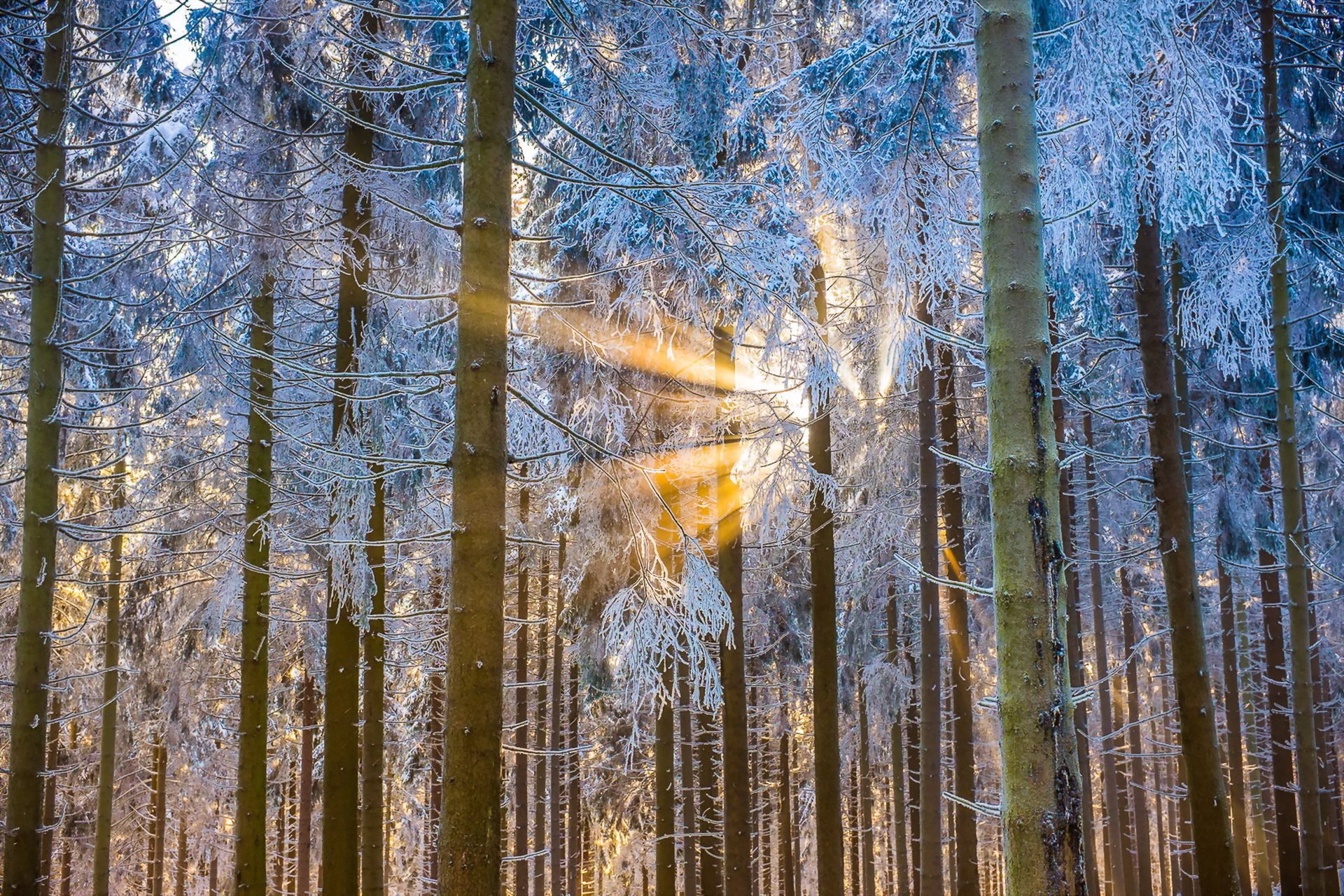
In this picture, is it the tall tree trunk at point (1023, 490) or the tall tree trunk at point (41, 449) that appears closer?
the tall tree trunk at point (1023, 490)

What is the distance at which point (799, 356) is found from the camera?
8461mm

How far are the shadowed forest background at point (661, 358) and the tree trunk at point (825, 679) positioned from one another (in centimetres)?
7

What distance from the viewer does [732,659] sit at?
960 cm

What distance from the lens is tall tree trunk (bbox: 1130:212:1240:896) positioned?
6.97 metres

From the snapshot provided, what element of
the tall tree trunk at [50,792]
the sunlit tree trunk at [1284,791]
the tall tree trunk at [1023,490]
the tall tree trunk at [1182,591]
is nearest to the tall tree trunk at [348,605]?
the tall tree trunk at [1023,490]

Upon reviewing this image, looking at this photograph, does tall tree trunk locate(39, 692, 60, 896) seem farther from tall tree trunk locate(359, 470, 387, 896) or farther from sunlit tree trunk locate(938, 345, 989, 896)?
sunlit tree trunk locate(938, 345, 989, 896)

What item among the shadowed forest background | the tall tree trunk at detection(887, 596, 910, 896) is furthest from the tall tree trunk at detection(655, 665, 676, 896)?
the tall tree trunk at detection(887, 596, 910, 896)

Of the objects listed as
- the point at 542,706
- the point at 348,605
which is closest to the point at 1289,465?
the point at 348,605

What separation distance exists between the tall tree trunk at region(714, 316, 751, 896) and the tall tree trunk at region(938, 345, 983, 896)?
2.33m

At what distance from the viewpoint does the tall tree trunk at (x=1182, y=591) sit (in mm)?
6973

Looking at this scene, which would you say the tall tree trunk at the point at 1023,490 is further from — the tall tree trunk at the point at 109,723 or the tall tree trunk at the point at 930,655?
the tall tree trunk at the point at 109,723

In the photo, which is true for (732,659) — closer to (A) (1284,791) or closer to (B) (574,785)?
(A) (1284,791)

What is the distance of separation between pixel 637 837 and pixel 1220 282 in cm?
1817

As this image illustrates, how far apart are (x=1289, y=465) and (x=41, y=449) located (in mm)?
12016
